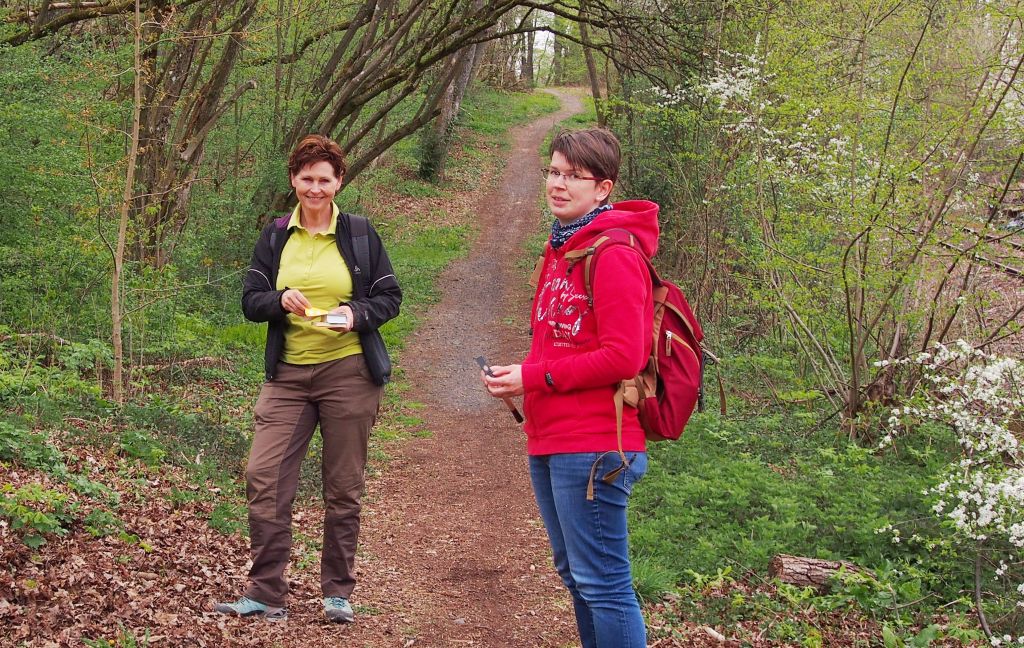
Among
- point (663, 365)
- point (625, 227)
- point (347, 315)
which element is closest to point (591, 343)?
point (663, 365)

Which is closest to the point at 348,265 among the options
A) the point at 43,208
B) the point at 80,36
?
the point at 43,208

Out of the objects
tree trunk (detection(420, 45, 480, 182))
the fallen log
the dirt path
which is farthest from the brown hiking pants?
tree trunk (detection(420, 45, 480, 182))

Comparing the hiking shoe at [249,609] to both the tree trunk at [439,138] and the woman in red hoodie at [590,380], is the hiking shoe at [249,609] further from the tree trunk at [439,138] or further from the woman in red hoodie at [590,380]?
the tree trunk at [439,138]

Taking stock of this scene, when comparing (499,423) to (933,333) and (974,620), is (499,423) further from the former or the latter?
(974,620)

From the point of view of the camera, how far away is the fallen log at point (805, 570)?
5.60 meters

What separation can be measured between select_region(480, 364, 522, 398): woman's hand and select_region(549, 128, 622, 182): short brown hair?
2.31ft

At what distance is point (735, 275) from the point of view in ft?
32.0

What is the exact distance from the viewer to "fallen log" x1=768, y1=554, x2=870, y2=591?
5.60m

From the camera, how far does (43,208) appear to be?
7824 mm

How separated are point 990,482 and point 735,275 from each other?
4.49 m

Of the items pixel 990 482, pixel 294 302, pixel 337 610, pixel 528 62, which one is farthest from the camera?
pixel 528 62

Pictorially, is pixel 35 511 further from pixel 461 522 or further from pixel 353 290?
pixel 461 522

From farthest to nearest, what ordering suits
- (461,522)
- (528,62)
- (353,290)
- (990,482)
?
(528,62)
(461,522)
(990,482)
(353,290)

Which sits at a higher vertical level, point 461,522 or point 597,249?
point 597,249
